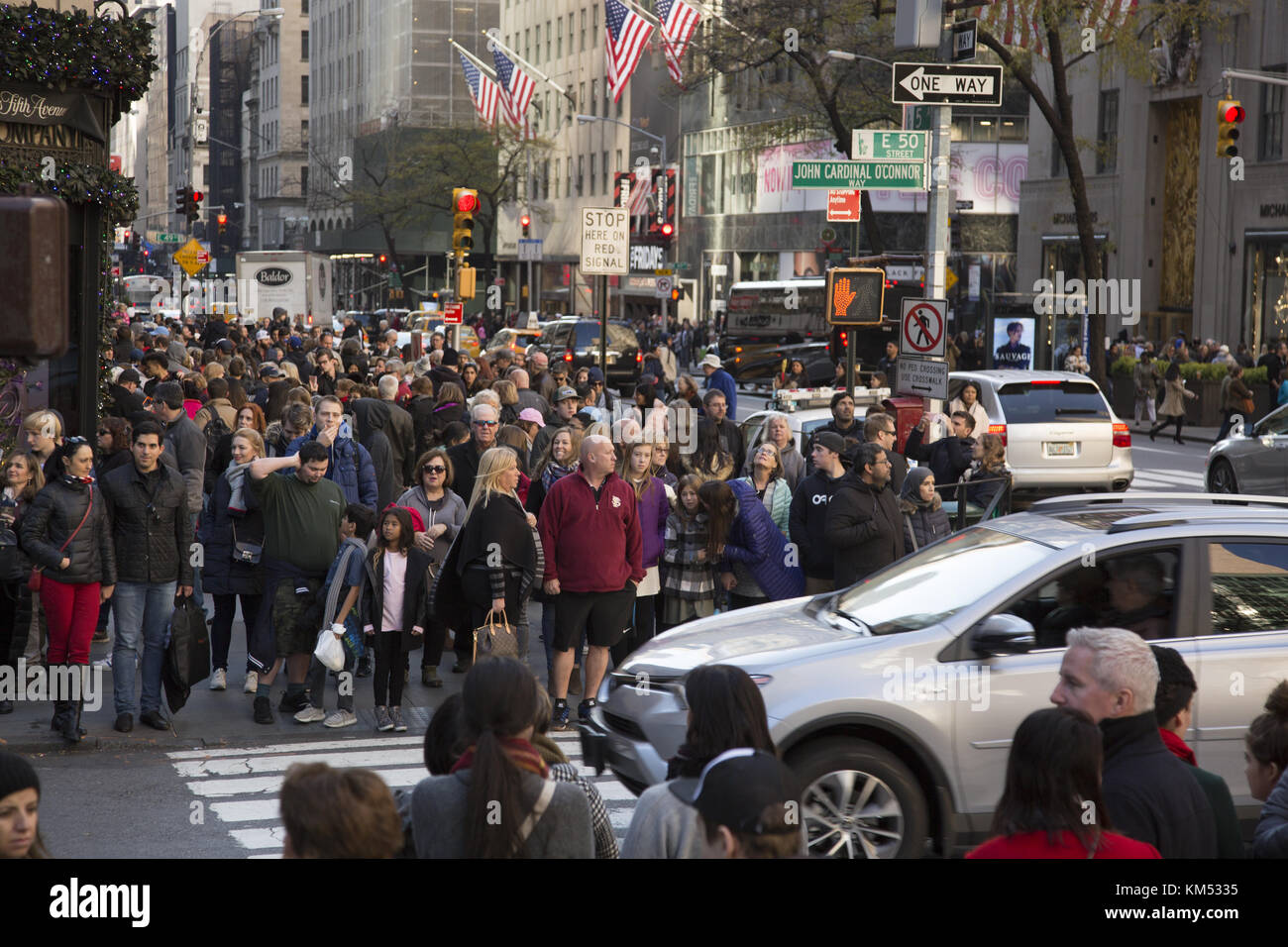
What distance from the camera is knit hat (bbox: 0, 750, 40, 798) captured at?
158 inches

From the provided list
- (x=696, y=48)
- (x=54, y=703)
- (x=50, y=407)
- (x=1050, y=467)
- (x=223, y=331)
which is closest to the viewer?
(x=54, y=703)

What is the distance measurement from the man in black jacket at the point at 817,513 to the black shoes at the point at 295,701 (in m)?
3.35

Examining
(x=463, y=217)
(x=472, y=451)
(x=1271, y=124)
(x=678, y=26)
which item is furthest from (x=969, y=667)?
(x=1271, y=124)

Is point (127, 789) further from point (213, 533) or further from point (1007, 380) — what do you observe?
point (1007, 380)

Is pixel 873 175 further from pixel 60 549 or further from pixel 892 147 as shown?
pixel 60 549

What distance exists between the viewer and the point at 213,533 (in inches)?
432

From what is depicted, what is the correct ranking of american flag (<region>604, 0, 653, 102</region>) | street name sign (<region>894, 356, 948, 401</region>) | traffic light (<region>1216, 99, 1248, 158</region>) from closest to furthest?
street name sign (<region>894, 356, 948, 401</region>) → traffic light (<region>1216, 99, 1248, 158</region>) → american flag (<region>604, 0, 653, 102</region>)

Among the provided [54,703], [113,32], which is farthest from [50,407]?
[54,703]

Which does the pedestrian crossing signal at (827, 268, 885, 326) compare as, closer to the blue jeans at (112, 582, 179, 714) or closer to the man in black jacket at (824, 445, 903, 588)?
the man in black jacket at (824, 445, 903, 588)

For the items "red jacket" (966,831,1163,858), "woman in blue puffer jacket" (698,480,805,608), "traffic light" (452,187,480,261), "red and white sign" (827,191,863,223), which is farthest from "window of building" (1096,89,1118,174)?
"red jacket" (966,831,1163,858)

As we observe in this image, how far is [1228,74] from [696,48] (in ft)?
55.2

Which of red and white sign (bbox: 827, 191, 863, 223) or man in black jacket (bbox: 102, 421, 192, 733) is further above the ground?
red and white sign (bbox: 827, 191, 863, 223)

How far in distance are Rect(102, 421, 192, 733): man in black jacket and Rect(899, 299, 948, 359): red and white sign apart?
7.01m

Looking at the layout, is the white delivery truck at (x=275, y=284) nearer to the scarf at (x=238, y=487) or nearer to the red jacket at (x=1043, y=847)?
the scarf at (x=238, y=487)
